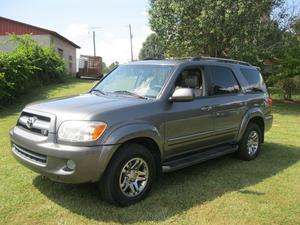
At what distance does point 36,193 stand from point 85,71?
2716cm

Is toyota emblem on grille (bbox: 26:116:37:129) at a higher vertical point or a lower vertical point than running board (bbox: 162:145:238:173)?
higher

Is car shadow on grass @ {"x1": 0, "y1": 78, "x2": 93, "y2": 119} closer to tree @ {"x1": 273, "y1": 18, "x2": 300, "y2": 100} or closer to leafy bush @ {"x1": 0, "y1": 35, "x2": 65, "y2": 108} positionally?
leafy bush @ {"x1": 0, "y1": 35, "x2": 65, "y2": 108}

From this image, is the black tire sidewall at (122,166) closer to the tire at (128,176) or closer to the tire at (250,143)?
the tire at (128,176)

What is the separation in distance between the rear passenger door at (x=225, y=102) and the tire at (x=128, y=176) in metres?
1.76

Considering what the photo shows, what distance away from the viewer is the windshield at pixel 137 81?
19.3ft

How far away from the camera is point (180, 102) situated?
591 centimetres

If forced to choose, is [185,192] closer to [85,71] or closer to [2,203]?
[2,203]

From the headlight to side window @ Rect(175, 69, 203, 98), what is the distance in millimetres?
1736

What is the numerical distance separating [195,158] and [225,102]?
3.98 feet

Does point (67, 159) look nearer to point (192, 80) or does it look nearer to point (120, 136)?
point (120, 136)

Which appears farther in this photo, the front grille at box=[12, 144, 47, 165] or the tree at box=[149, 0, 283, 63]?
the tree at box=[149, 0, 283, 63]

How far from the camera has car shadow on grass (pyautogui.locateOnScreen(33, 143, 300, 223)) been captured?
4.95m

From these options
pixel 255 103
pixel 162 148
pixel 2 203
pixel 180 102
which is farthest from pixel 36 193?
pixel 255 103

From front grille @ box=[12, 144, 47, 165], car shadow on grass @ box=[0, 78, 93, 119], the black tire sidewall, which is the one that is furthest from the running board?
car shadow on grass @ box=[0, 78, 93, 119]
